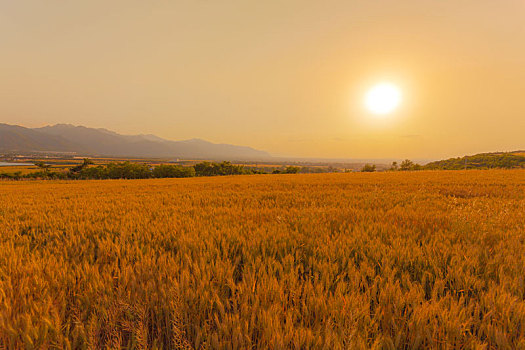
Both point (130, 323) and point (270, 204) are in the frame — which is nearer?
point (130, 323)

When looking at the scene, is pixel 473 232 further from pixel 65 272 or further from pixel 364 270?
pixel 65 272

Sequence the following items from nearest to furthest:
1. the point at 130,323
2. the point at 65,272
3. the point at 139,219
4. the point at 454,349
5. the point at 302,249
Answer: the point at 454,349
the point at 130,323
the point at 65,272
the point at 302,249
the point at 139,219

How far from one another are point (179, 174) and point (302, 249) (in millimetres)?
60913

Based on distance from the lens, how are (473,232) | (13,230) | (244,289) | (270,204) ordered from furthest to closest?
(270,204) < (13,230) < (473,232) < (244,289)

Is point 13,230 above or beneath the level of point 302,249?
beneath

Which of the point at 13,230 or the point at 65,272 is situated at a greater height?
the point at 65,272

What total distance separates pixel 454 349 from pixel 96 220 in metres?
4.95

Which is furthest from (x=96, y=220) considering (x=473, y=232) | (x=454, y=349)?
(x=473, y=232)

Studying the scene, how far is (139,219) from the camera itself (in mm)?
3664

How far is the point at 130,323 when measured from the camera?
4.09ft

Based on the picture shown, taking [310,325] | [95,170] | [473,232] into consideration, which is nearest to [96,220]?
[310,325]

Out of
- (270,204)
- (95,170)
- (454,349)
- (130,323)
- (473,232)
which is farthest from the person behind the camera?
(95,170)

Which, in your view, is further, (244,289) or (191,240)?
(191,240)

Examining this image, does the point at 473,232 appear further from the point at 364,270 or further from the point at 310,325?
the point at 310,325
